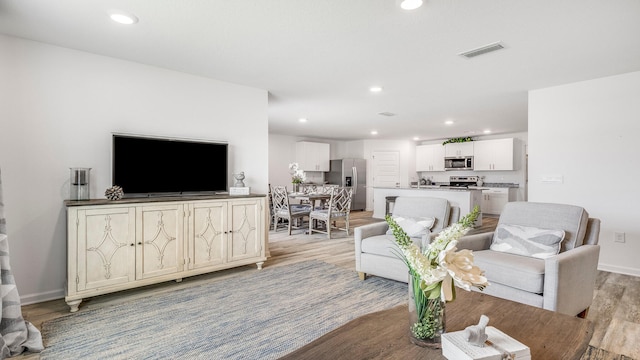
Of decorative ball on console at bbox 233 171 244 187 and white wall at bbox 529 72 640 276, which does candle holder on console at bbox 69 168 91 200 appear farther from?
white wall at bbox 529 72 640 276

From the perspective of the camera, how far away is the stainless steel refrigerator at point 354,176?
32.4 ft

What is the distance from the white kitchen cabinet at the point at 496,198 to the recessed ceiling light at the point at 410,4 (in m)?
7.32

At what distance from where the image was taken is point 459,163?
30.8ft

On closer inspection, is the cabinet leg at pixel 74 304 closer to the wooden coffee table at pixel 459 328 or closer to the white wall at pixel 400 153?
the wooden coffee table at pixel 459 328

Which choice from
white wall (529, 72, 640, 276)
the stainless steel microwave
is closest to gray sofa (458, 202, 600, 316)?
white wall (529, 72, 640, 276)

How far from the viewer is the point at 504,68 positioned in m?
3.56

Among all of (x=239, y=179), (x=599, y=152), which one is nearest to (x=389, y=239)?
(x=239, y=179)

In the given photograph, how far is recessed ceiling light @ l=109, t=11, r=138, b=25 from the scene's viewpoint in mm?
2410

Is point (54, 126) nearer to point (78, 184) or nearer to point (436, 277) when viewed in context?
point (78, 184)

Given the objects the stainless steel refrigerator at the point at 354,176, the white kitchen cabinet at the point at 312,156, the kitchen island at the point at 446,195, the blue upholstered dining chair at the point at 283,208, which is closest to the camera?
the blue upholstered dining chair at the point at 283,208

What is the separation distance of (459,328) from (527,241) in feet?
5.99

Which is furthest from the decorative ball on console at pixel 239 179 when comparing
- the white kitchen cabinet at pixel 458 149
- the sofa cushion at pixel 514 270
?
the white kitchen cabinet at pixel 458 149

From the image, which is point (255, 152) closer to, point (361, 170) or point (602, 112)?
point (602, 112)

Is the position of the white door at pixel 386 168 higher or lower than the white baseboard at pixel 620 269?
higher
